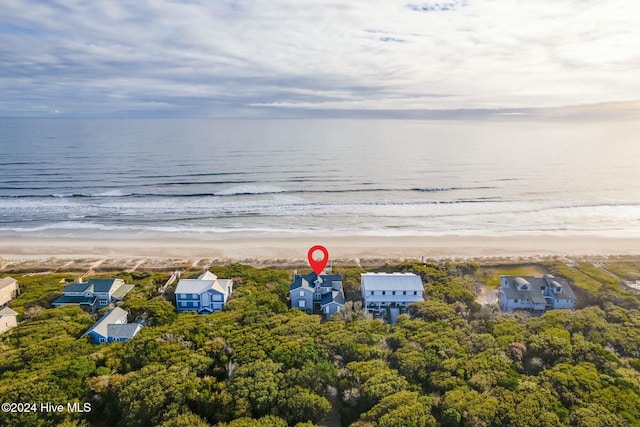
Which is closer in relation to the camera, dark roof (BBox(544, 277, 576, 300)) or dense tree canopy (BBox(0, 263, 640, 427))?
dense tree canopy (BBox(0, 263, 640, 427))

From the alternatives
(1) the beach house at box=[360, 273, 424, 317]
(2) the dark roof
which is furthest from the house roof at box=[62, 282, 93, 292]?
(2) the dark roof

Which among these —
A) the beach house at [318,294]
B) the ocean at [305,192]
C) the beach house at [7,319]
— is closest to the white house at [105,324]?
Answer: the beach house at [7,319]

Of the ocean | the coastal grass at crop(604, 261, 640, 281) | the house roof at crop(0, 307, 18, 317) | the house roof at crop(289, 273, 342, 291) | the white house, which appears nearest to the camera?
the white house

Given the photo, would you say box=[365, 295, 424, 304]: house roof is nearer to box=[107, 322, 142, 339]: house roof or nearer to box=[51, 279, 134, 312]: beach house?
box=[107, 322, 142, 339]: house roof

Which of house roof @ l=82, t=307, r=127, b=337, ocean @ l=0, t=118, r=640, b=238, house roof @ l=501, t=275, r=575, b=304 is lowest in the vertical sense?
house roof @ l=82, t=307, r=127, b=337

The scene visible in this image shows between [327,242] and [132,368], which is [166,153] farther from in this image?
[132,368]

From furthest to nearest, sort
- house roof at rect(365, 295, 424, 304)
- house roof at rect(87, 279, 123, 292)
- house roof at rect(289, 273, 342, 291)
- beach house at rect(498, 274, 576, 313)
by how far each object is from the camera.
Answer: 1. house roof at rect(289, 273, 342, 291)
2. beach house at rect(498, 274, 576, 313)
3. house roof at rect(87, 279, 123, 292)
4. house roof at rect(365, 295, 424, 304)

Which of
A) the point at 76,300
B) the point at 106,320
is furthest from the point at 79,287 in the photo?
the point at 106,320
